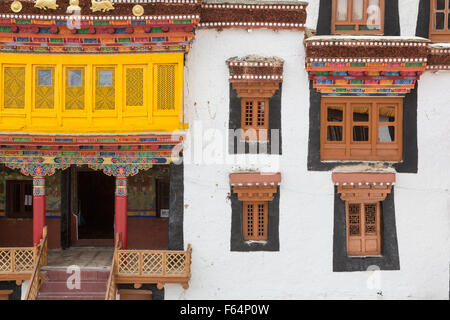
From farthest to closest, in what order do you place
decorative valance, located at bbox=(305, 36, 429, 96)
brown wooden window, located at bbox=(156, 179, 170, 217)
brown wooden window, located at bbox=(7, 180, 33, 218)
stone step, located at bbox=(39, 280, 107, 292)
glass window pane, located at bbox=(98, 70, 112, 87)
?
brown wooden window, located at bbox=(156, 179, 170, 217)
brown wooden window, located at bbox=(7, 180, 33, 218)
glass window pane, located at bbox=(98, 70, 112, 87)
decorative valance, located at bbox=(305, 36, 429, 96)
stone step, located at bbox=(39, 280, 107, 292)

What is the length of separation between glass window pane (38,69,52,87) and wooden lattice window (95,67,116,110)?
3.50ft

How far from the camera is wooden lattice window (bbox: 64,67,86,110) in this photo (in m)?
10.2

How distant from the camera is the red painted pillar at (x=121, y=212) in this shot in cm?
1039

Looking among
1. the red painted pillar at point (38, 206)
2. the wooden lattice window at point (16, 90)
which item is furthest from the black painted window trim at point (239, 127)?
the wooden lattice window at point (16, 90)

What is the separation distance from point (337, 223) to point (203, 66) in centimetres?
479

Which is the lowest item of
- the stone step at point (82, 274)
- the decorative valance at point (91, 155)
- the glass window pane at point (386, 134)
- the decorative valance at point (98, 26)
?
the stone step at point (82, 274)

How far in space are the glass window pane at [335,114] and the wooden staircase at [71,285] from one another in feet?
20.6

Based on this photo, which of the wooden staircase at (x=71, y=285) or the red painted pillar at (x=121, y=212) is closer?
the wooden staircase at (x=71, y=285)

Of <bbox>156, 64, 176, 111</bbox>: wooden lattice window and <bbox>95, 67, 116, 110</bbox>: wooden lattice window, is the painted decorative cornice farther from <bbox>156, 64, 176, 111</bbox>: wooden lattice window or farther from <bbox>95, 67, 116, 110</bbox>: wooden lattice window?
<bbox>95, 67, 116, 110</bbox>: wooden lattice window

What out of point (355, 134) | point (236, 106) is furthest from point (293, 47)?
point (355, 134)

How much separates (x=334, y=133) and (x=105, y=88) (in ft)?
17.8

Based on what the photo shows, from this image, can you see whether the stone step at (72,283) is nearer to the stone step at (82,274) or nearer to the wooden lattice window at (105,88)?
the stone step at (82,274)

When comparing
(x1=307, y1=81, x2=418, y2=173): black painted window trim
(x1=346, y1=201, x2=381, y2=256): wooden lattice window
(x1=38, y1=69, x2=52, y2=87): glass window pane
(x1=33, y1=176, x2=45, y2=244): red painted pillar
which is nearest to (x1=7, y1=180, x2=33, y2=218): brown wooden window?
(x1=33, y1=176, x2=45, y2=244): red painted pillar

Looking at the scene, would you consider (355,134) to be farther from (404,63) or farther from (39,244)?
(39,244)
